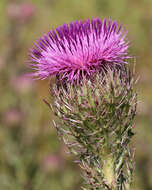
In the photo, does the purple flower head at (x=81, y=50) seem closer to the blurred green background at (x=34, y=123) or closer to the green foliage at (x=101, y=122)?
the green foliage at (x=101, y=122)

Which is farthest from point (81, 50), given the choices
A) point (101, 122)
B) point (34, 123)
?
point (34, 123)

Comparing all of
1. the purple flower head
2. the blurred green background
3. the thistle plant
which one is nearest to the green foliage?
the thistle plant

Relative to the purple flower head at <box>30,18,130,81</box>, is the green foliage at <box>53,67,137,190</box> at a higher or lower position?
lower

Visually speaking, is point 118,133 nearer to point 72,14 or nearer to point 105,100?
point 105,100

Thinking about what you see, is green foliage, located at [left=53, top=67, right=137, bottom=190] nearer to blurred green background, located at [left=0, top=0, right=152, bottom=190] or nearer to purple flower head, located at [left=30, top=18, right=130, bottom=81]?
purple flower head, located at [left=30, top=18, right=130, bottom=81]

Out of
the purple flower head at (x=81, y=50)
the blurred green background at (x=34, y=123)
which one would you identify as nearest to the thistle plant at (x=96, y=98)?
the purple flower head at (x=81, y=50)

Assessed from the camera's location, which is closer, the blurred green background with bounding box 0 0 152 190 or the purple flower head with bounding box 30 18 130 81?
the purple flower head with bounding box 30 18 130 81

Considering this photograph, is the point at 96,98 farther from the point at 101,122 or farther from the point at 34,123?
the point at 34,123
